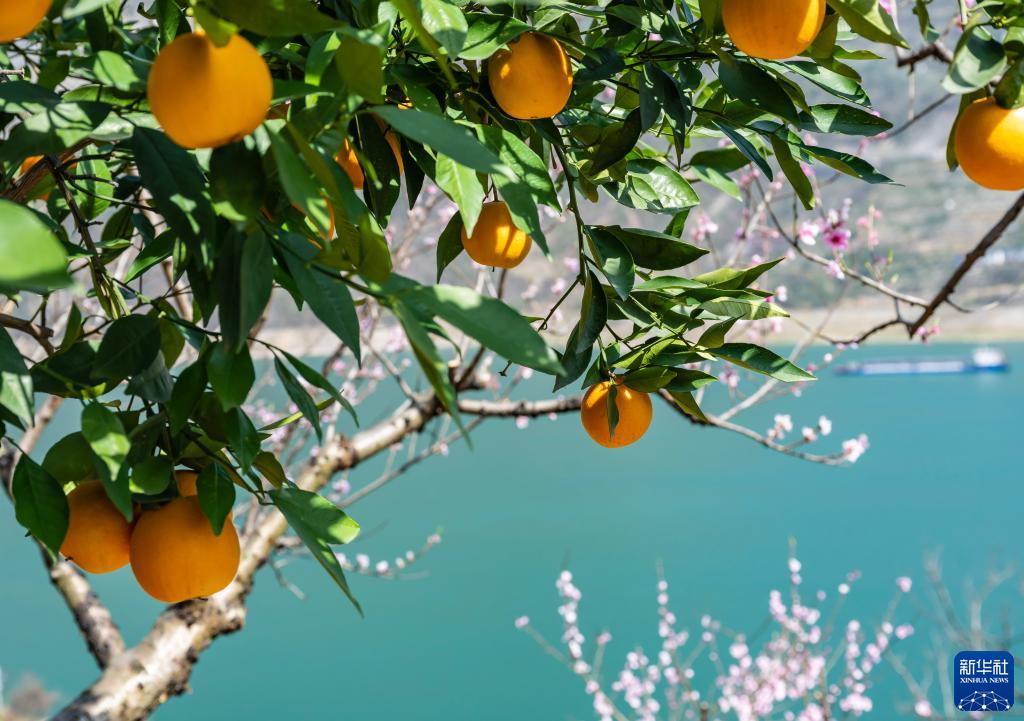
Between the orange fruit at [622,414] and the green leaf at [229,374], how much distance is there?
26 centimetres

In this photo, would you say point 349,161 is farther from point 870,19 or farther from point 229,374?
point 870,19

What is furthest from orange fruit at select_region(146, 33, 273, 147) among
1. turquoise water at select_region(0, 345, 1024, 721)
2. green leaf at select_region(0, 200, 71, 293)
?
turquoise water at select_region(0, 345, 1024, 721)

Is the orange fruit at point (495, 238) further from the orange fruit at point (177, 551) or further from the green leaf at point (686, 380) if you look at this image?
the orange fruit at point (177, 551)

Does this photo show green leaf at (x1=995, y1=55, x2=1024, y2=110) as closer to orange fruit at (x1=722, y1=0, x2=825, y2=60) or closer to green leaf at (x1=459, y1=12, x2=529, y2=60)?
orange fruit at (x1=722, y1=0, x2=825, y2=60)

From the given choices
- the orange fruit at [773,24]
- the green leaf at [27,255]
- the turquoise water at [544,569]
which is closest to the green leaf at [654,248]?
the orange fruit at [773,24]

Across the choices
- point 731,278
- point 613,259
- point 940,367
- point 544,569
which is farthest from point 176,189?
point 940,367

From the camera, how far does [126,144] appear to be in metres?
0.58

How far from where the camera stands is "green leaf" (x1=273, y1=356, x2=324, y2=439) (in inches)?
19.1

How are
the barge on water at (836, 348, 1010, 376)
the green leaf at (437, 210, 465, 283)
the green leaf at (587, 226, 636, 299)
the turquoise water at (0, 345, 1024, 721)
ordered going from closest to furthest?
the green leaf at (587, 226, 636, 299)
the green leaf at (437, 210, 465, 283)
the turquoise water at (0, 345, 1024, 721)
the barge on water at (836, 348, 1010, 376)

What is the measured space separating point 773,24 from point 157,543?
41 centimetres

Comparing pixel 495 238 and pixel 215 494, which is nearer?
pixel 215 494

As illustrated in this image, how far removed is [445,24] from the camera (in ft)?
1.42

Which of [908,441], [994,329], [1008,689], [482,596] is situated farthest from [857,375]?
[1008,689]

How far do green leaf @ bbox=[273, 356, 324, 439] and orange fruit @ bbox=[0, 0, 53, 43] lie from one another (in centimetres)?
19
